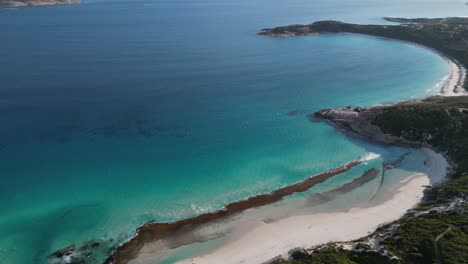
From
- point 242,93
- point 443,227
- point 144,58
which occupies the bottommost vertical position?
point 443,227

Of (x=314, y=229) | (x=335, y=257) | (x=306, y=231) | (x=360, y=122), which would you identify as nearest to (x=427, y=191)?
(x=314, y=229)

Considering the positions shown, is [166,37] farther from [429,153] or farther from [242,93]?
[429,153]

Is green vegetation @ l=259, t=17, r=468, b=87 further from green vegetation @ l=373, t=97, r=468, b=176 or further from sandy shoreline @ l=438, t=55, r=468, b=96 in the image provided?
green vegetation @ l=373, t=97, r=468, b=176

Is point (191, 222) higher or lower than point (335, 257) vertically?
lower

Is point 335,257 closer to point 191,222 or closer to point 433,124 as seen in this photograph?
point 191,222

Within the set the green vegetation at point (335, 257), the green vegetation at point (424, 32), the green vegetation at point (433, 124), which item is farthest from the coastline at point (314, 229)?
the green vegetation at point (424, 32)

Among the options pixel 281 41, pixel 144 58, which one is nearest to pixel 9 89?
pixel 144 58
